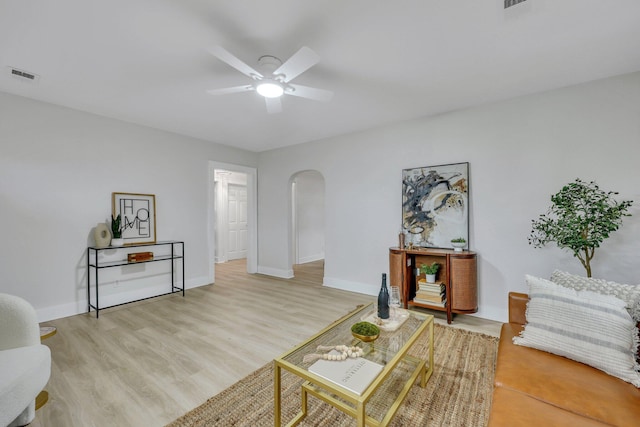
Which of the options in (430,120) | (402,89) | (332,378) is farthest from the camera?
(430,120)

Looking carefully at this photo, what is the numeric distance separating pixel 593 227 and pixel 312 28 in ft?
9.50

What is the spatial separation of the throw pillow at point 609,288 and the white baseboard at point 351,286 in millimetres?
2473

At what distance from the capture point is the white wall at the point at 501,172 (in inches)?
A: 102

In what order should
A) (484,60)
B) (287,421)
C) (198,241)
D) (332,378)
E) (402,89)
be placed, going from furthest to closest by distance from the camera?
(198,241) → (402,89) → (484,60) → (287,421) → (332,378)

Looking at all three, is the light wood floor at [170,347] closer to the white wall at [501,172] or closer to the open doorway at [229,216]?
the white wall at [501,172]

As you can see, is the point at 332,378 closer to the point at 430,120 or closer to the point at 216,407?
the point at 216,407

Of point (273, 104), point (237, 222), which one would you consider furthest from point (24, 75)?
point (237, 222)

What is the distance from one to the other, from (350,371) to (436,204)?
2.69m

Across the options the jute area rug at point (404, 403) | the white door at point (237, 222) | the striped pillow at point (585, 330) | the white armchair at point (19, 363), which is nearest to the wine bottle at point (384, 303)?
the jute area rug at point (404, 403)

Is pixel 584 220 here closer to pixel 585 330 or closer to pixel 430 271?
pixel 585 330

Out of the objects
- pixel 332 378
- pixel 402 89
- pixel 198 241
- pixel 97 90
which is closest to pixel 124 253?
pixel 198 241

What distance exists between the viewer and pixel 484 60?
7.54ft

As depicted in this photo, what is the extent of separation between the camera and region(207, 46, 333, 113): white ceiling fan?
190cm

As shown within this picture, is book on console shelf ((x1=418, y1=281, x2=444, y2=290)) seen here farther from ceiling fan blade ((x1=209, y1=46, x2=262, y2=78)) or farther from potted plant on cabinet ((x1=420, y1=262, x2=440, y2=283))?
ceiling fan blade ((x1=209, y1=46, x2=262, y2=78))
